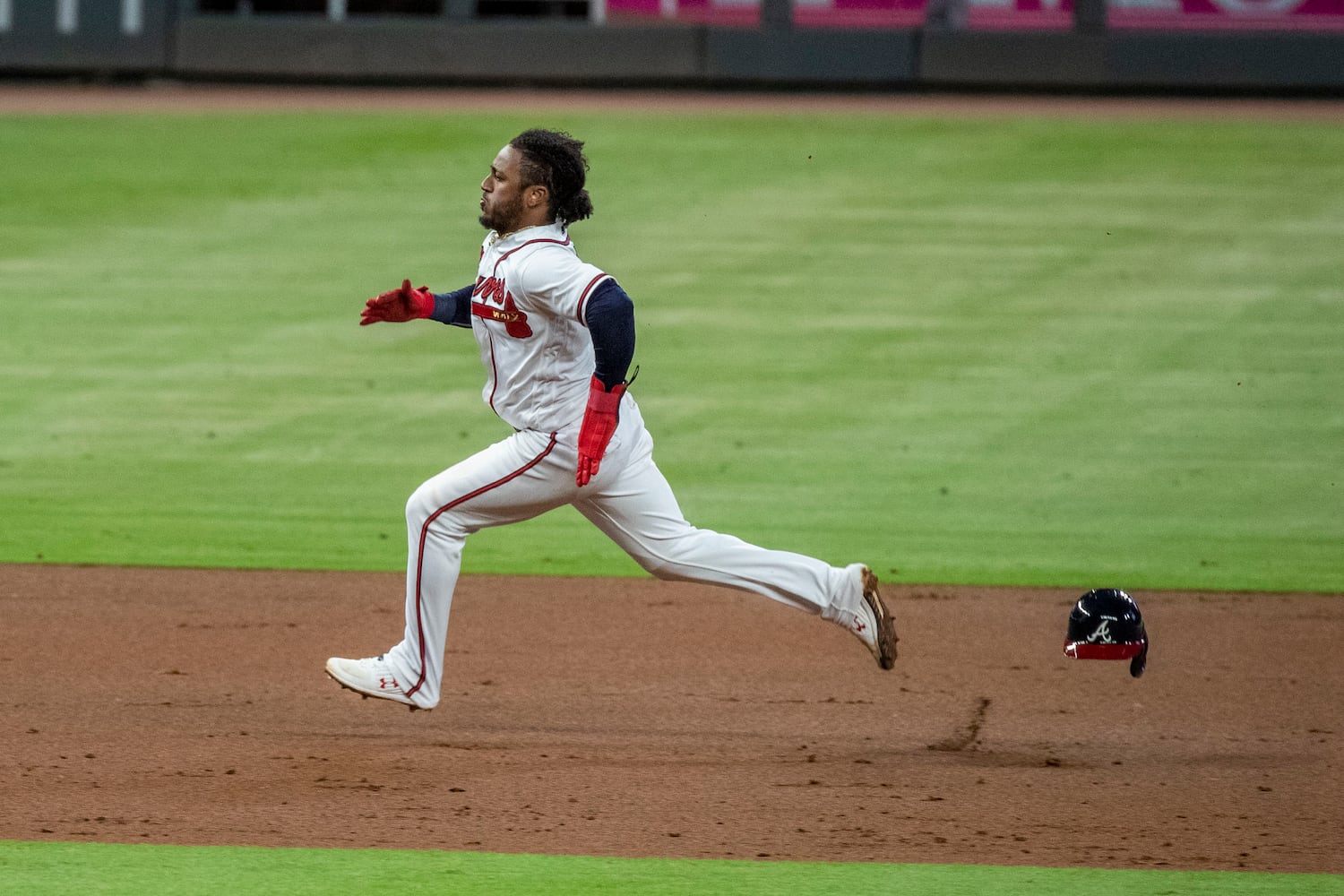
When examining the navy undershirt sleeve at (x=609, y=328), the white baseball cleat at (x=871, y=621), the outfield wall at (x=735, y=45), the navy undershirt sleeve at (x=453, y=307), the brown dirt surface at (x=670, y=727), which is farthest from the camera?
the outfield wall at (x=735, y=45)

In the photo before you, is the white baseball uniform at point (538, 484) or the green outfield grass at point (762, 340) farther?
the green outfield grass at point (762, 340)

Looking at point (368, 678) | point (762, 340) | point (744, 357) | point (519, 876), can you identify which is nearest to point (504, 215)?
point (368, 678)

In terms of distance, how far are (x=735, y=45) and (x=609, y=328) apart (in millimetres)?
18588

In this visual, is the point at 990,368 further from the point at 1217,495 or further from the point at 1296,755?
the point at 1296,755

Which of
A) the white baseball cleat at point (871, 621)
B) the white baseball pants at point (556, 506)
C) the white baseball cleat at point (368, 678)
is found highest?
the white baseball pants at point (556, 506)

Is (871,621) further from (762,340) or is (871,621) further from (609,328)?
(762,340)

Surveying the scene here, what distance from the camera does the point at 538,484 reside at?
5.80m

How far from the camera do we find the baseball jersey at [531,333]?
564 cm

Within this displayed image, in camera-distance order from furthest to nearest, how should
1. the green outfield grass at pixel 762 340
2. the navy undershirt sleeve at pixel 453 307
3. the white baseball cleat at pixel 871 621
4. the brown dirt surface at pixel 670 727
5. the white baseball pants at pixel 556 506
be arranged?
the green outfield grass at pixel 762 340, the navy undershirt sleeve at pixel 453 307, the white baseball cleat at pixel 871 621, the white baseball pants at pixel 556 506, the brown dirt surface at pixel 670 727

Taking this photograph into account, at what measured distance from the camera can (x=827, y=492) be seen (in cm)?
1030

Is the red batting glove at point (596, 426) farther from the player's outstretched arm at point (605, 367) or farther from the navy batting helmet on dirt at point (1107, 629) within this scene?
the navy batting helmet on dirt at point (1107, 629)

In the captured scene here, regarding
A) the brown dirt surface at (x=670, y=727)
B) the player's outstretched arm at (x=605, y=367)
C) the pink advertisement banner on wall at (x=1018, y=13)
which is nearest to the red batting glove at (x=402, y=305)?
the player's outstretched arm at (x=605, y=367)

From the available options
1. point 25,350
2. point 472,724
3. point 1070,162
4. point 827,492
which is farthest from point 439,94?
point 472,724

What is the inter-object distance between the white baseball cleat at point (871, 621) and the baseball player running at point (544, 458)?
0.05 feet
